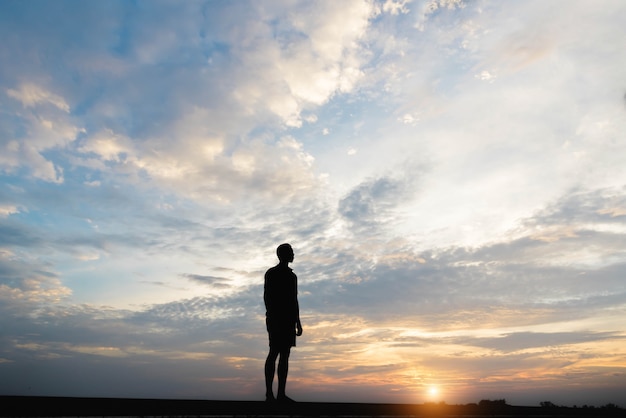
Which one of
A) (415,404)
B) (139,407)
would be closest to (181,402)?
(139,407)

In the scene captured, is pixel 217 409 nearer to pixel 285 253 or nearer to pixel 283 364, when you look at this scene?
pixel 283 364

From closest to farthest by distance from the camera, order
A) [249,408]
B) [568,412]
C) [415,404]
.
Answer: [249,408] < [415,404] < [568,412]

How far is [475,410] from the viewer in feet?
31.9

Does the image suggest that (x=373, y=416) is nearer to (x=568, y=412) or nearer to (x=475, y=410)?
(x=475, y=410)

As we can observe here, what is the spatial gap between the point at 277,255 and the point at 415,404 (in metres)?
3.92

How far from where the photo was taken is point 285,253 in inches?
376

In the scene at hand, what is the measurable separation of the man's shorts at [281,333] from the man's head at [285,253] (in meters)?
1.26

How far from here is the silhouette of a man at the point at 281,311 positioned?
9.27m

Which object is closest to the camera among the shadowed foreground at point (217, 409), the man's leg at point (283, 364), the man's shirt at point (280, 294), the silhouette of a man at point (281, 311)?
the shadowed foreground at point (217, 409)

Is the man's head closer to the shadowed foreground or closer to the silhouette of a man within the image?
the silhouette of a man

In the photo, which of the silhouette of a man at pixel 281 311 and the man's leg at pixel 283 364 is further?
the silhouette of a man at pixel 281 311

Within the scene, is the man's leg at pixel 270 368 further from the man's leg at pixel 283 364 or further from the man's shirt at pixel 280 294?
the man's shirt at pixel 280 294

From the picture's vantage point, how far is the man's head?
9539 mm

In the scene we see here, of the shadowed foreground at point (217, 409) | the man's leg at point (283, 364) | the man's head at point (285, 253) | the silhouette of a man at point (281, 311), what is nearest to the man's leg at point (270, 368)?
the silhouette of a man at point (281, 311)
